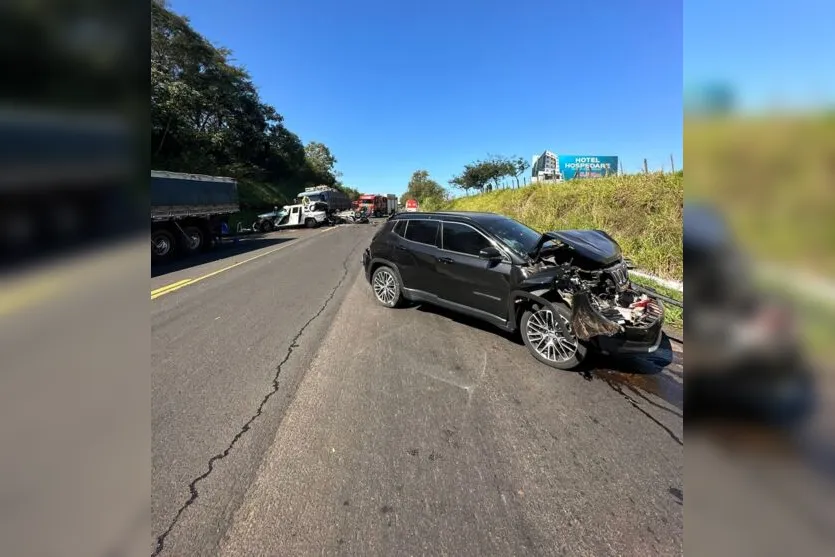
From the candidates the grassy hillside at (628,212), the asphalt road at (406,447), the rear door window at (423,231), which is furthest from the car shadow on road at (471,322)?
the grassy hillside at (628,212)

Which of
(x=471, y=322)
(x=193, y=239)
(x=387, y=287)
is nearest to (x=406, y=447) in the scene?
(x=471, y=322)

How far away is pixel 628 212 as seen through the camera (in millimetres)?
11945

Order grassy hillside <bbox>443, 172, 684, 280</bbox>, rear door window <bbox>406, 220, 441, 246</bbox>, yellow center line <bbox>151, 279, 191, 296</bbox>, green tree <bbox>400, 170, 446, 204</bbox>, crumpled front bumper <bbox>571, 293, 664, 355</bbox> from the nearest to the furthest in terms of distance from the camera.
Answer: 1. crumpled front bumper <bbox>571, 293, 664, 355</bbox>
2. rear door window <bbox>406, 220, 441, 246</bbox>
3. yellow center line <bbox>151, 279, 191, 296</bbox>
4. grassy hillside <bbox>443, 172, 684, 280</bbox>
5. green tree <bbox>400, 170, 446, 204</bbox>

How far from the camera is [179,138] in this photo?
25.4 metres

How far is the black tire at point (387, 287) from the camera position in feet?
20.9

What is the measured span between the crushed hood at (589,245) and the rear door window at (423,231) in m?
1.55

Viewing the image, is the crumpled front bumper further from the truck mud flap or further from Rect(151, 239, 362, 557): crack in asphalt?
Rect(151, 239, 362, 557): crack in asphalt

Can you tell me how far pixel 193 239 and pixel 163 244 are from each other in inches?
65.0

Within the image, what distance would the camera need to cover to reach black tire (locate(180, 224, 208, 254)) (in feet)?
47.3

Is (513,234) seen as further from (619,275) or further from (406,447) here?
(406,447)

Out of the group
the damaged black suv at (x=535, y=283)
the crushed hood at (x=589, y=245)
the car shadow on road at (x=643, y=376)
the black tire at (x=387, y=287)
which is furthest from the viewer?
the black tire at (x=387, y=287)

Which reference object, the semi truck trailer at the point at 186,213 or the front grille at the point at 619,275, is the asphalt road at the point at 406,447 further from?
the semi truck trailer at the point at 186,213

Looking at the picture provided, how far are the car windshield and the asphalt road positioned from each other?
1174 mm
